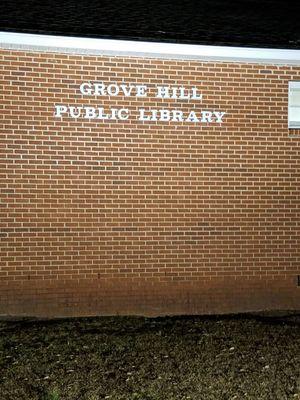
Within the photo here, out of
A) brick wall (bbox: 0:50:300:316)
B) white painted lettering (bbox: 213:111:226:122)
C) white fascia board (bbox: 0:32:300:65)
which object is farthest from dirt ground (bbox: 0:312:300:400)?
white fascia board (bbox: 0:32:300:65)

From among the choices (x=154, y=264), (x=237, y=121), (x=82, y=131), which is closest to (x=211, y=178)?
Answer: (x=237, y=121)

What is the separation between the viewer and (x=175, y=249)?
7875 mm

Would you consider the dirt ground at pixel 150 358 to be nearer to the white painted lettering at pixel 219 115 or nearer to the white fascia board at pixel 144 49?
the white painted lettering at pixel 219 115

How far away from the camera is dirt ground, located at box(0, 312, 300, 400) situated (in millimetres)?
4707

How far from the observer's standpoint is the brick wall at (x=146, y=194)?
7465 mm

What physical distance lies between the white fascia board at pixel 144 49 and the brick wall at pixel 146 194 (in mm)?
102

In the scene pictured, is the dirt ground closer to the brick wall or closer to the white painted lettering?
the brick wall

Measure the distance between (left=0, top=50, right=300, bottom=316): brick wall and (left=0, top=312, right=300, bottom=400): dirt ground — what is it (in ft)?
1.77

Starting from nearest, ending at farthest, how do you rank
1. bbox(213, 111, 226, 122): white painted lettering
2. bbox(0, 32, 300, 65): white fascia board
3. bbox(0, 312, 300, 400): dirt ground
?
bbox(0, 312, 300, 400): dirt ground → bbox(0, 32, 300, 65): white fascia board → bbox(213, 111, 226, 122): white painted lettering

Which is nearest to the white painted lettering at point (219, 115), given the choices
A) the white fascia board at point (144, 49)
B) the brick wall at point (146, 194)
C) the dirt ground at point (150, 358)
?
the brick wall at point (146, 194)

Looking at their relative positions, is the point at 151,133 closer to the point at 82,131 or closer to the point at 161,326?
the point at 82,131

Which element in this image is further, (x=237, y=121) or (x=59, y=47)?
(x=237, y=121)

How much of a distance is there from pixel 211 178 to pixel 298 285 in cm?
215

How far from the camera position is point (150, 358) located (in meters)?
5.57
